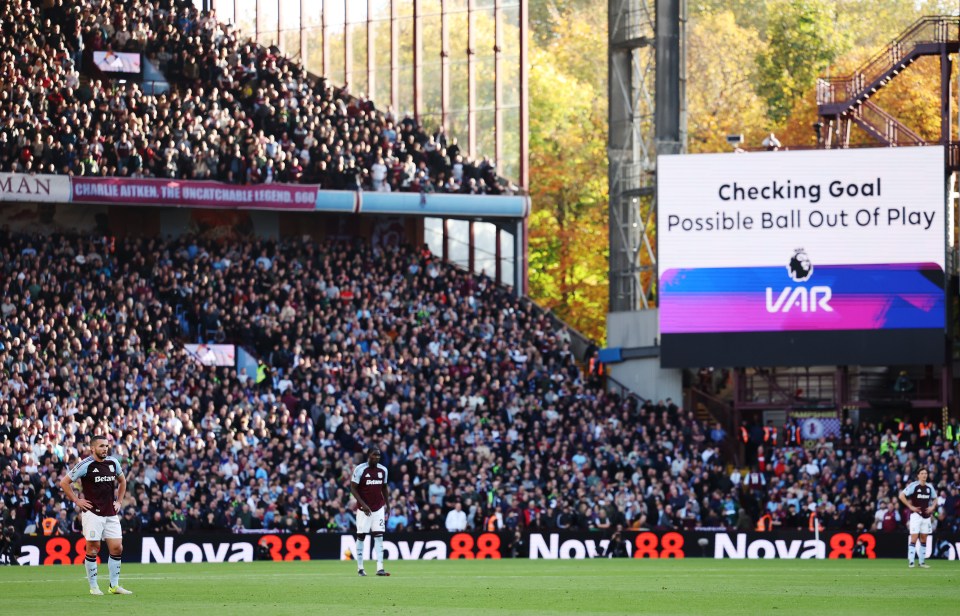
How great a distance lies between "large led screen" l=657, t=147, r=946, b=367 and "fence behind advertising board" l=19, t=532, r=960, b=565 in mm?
8284

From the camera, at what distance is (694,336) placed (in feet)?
148

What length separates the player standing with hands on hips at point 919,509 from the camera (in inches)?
1222

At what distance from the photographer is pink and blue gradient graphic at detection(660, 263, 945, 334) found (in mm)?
44156

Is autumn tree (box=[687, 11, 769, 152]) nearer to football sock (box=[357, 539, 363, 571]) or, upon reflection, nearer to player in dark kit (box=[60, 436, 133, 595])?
football sock (box=[357, 539, 363, 571])

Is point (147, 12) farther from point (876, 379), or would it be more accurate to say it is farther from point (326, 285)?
point (876, 379)

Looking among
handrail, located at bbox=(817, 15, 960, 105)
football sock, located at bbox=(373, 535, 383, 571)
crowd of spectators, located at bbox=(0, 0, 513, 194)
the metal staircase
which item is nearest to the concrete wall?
crowd of spectators, located at bbox=(0, 0, 513, 194)

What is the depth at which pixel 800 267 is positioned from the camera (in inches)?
1759

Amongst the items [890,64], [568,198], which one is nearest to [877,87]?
[890,64]

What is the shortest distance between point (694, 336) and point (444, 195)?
1042 cm

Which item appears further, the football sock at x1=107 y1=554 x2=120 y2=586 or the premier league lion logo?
the premier league lion logo

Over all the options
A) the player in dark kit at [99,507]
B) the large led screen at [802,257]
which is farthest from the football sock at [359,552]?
the large led screen at [802,257]

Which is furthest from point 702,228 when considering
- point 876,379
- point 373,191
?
point 373,191

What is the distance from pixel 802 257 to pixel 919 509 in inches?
557

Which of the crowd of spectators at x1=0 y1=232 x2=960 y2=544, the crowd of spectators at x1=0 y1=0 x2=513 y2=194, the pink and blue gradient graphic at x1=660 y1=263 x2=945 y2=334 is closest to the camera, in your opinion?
the crowd of spectators at x1=0 y1=232 x2=960 y2=544
